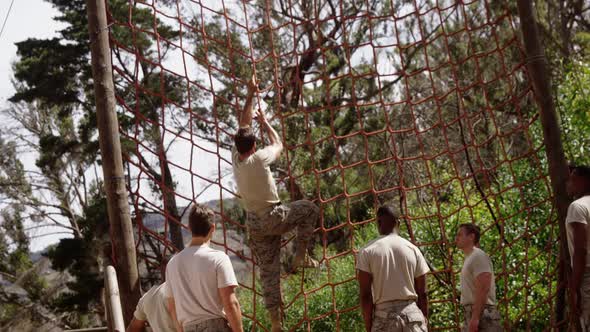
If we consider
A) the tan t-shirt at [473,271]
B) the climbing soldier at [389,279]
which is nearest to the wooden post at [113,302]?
the climbing soldier at [389,279]

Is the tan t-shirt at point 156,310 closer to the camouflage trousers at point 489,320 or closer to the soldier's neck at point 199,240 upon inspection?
the soldier's neck at point 199,240

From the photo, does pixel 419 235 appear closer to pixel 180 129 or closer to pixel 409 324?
pixel 409 324

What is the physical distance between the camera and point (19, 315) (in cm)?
1623

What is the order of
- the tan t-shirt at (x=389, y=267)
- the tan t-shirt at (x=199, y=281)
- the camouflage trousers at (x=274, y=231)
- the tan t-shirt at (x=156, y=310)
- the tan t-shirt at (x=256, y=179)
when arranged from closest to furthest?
the tan t-shirt at (x=199, y=281) → the tan t-shirt at (x=156, y=310) → the tan t-shirt at (x=389, y=267) → the tan t-shirt at (x=256, y=179) → the camouflage trousers at (x=274, y=231)

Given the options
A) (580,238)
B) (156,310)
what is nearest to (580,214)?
(580,238)

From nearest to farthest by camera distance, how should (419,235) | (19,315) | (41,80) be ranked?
(419,235)
(41,80)
(19,315)

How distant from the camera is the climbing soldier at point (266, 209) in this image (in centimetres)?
400

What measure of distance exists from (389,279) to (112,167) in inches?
58.8

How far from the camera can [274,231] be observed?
13.5ft

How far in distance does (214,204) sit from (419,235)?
385 inches

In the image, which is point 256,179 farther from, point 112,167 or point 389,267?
point 389,267

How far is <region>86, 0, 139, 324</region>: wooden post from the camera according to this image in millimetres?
3873

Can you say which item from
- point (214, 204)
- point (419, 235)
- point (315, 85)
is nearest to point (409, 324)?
point (419, 235)

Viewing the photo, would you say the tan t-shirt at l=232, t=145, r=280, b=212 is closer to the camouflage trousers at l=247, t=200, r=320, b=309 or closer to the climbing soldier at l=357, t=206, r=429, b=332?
the camouflage trousers at l=247, t=200, r=320, b=309
